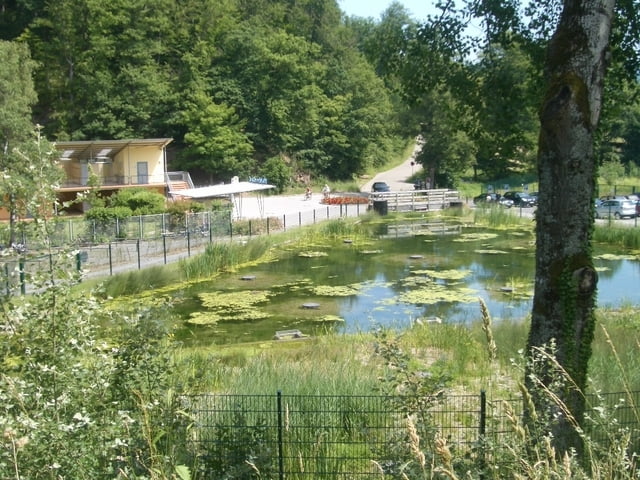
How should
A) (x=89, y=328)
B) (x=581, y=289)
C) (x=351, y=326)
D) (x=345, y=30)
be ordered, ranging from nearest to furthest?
(x=89, y=328) < (x=581, y=289) < (x=351, y=326) < (x=345, y=30)

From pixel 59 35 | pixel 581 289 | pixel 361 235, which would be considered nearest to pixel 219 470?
pixel 581 289

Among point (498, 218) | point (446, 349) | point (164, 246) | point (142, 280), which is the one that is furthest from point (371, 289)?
point (498, 218)

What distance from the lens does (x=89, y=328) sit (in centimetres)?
442

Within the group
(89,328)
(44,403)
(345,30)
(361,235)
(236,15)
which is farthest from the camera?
(345,30)

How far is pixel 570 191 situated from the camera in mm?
5809

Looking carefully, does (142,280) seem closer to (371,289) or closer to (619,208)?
(371,289)

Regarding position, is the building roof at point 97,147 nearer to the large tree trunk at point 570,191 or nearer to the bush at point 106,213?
the bush at point 106,213

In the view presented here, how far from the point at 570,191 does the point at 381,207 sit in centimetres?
Answer: 3799

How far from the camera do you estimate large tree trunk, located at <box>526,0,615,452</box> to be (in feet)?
18.7

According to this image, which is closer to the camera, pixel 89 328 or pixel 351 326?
pixel 89 328

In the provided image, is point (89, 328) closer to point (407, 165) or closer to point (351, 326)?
point (351, 326)

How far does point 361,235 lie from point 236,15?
148ft

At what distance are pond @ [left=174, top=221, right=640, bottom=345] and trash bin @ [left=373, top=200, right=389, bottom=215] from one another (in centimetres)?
1140

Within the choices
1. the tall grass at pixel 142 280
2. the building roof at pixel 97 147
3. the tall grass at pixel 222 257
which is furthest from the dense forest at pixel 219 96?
the tall grass at pixel 142 280
